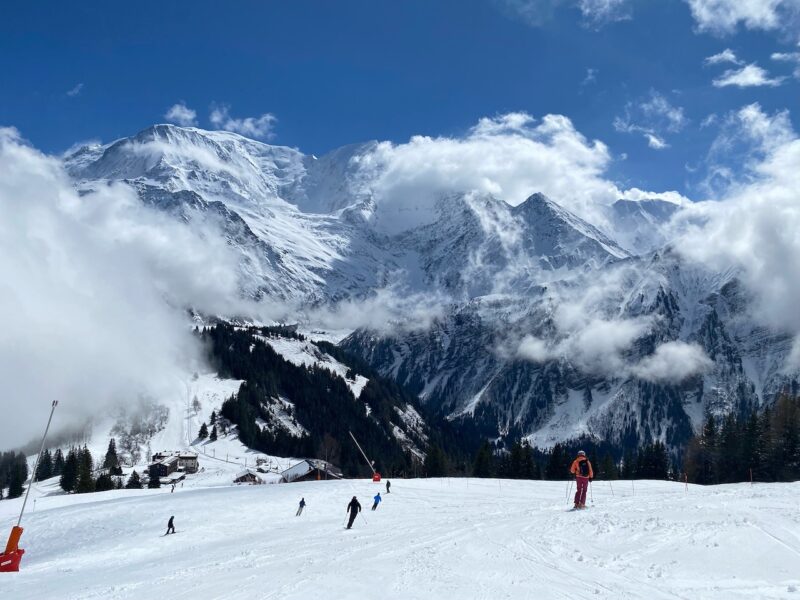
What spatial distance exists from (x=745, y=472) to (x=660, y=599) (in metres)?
84.7

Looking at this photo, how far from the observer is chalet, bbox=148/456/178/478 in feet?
440

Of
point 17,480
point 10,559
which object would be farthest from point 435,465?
point 10,559

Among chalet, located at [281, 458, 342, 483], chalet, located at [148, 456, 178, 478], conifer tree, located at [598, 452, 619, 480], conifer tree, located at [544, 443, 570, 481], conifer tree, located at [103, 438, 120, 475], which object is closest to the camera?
conifer tree, located at [544, 443, 570, 481]

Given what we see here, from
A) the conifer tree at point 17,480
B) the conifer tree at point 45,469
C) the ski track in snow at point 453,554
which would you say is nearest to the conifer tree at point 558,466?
the ski track in snow at point 453,554

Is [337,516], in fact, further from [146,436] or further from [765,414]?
[146,436]

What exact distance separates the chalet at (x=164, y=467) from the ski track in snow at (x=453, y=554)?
89.6m

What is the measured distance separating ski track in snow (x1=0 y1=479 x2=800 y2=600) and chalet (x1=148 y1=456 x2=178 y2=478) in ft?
294

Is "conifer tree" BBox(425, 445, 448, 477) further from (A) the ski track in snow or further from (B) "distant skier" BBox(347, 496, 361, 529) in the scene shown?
(B) "distant skier" BBox(347, 496, 361, 529)

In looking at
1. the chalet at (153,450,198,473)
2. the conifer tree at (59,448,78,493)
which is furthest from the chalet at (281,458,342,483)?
the conifer tree at (59,448,78,493)

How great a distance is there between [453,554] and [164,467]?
123929 mm

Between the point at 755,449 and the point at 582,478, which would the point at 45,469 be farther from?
the point at 582,478

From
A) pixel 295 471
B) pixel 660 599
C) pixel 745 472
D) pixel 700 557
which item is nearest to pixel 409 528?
pixel 700 557

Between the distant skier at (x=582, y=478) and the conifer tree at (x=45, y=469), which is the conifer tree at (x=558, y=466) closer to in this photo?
the distant skier at (x=582, y=478)

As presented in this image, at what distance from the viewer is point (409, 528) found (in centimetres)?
3459
